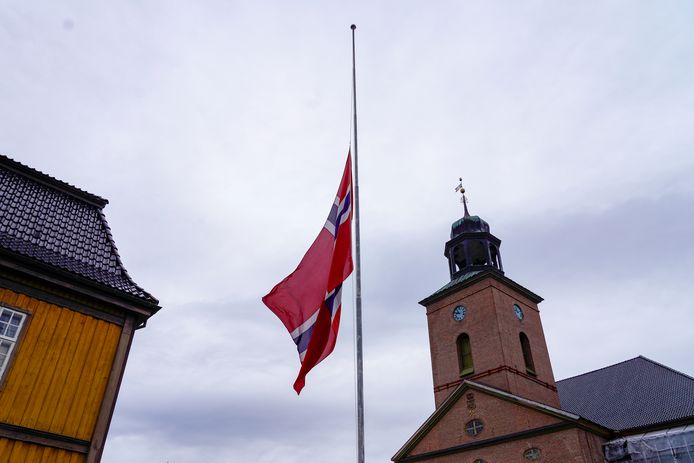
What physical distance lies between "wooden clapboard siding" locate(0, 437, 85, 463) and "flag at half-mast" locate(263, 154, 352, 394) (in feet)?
17.5

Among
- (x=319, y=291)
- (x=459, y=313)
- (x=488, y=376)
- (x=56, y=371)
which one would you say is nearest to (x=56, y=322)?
(x=56, y=371)

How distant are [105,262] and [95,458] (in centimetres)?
504

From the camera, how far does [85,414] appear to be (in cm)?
1088

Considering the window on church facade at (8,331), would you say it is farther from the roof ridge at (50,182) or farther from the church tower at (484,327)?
the church tower at (484,327)

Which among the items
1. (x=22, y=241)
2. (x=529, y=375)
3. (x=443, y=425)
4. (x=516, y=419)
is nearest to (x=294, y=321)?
(x=22, y=241)

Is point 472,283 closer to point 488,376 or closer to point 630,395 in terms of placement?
point 488,376

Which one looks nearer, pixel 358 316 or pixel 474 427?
pixel 358 316

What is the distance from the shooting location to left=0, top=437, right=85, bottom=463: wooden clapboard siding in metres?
9.62

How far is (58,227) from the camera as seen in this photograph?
43.1ft

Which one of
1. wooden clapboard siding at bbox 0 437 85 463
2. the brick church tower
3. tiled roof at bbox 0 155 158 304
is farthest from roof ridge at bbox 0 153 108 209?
the brick church tower

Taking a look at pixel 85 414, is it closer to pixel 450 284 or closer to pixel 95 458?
pixel 95 458

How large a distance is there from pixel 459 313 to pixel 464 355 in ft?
8.58

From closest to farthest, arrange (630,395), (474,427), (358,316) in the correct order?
1. (358,316)
2. (474,427)
3. (630,395)

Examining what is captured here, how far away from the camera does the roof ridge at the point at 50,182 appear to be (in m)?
13.6
